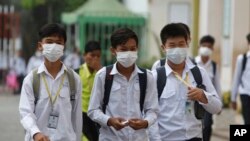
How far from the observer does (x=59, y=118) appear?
7.16 meters

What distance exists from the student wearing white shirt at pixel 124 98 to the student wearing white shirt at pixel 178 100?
10.9 inches

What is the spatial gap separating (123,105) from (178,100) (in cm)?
65

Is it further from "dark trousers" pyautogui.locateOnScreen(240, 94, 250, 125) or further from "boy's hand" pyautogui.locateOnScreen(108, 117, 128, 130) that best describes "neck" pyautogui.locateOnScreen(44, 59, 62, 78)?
"dark trousers" pyautogui.locateOnScreen(240, 94, 250, 125)

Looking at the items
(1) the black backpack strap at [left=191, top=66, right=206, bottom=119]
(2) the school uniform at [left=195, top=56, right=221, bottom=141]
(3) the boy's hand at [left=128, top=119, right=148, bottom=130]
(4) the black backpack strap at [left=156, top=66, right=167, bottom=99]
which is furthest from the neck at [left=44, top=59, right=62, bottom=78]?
(2) the school uniform at [left=195, top=56, right=221, bottom=141]

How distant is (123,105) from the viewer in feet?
23.8

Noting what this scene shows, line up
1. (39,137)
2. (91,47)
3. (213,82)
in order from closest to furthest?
(39,137) < (91,47) < (213,82)

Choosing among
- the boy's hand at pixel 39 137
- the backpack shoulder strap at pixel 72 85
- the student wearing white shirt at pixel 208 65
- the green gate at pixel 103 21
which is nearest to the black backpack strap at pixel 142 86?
the backpack shoulder strap at pixel 72 85

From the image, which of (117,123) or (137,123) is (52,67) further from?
(137,123)

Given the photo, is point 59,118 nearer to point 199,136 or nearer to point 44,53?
point 44,53

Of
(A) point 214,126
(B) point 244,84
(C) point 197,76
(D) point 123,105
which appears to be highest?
(C) point 197,76

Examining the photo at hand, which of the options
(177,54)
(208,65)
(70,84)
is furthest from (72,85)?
(208,65)

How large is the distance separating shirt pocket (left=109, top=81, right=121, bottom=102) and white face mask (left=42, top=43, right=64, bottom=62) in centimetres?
55

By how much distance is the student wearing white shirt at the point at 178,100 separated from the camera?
7.63 metres

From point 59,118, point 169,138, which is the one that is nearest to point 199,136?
point 169,138
